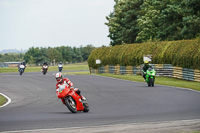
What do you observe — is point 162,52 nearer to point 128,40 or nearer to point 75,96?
point 75,96

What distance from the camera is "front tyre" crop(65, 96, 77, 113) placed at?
13667 mm

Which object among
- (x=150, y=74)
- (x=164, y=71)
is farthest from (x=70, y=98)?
(x=164, y=71)

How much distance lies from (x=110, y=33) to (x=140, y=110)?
2722 inches

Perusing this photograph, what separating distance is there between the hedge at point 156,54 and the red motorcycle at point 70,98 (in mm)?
21694

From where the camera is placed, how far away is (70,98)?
1375 cm

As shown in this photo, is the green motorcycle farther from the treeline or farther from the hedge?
the treeline

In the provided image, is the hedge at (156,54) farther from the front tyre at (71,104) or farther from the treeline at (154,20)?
the front tyre at (71,104)

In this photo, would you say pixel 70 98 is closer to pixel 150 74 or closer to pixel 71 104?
pixel 71 104

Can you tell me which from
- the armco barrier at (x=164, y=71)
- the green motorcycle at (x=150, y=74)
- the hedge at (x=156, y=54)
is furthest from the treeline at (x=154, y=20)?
the green motorcycle at (x=150, y=74)

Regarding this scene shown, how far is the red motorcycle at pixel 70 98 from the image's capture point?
13531 mm

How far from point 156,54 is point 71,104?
3054 centimetres

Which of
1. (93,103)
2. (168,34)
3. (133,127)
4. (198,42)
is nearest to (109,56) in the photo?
(168,34)

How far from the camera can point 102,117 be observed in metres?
12.5

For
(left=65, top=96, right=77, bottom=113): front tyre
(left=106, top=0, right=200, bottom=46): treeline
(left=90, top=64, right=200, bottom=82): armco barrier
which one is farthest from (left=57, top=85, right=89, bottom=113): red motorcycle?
(left=106, top=0, right=200, bottom=46): treeline
